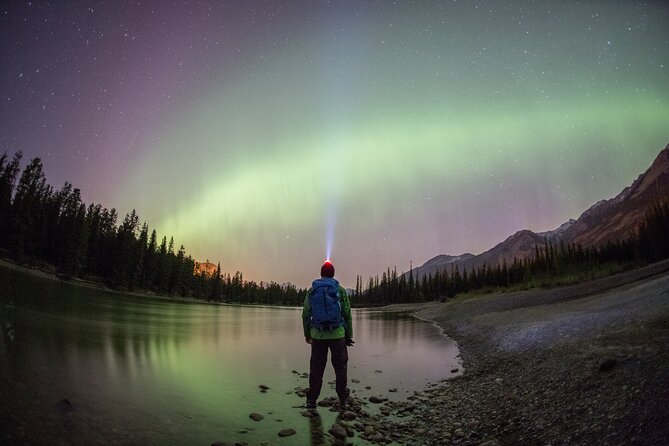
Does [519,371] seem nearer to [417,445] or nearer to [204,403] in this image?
[417,445]

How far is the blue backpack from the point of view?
28.7 ft

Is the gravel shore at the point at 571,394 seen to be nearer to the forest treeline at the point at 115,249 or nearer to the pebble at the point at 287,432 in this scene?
the pebble at the point at 287,432

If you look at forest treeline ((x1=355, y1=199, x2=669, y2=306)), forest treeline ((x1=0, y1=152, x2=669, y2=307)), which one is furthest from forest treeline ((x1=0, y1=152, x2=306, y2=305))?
forest treeline ((x1=355, y1=199, x2=669, y2=306))

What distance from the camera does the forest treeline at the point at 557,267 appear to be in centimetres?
4525

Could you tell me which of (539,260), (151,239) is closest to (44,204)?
(151,239)

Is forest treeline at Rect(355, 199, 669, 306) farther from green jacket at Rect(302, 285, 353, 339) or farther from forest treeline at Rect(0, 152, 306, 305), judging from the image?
forest treeline at Rect(0, 152, 306, 305)

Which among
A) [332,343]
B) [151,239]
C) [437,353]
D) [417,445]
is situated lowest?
[437,353]

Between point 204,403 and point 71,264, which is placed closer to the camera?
point 204,403

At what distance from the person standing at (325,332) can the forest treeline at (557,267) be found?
1630 inches

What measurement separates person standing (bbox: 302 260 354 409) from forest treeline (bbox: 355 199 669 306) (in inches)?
1630

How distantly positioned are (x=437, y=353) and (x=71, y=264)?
92.5 m

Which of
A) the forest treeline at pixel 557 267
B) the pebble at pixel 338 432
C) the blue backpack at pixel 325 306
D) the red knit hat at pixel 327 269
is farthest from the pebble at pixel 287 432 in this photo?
the forest treeline at pixel 557 267

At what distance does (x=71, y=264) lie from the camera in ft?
266

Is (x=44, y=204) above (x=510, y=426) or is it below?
above
